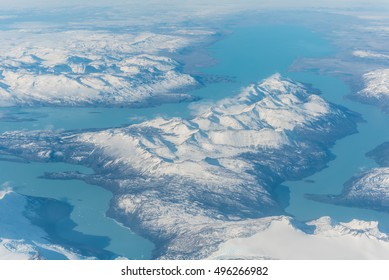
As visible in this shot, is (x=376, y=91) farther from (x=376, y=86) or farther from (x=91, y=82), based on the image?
(x=91, y=82)

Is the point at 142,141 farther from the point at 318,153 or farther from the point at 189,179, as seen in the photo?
the point at 318,153

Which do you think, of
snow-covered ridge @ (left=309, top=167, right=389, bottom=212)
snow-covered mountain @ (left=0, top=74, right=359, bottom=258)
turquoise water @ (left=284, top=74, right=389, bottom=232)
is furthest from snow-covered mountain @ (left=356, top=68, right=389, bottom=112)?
snow-covered ridge @ (left=309, top=167, right=389, bottom=212)

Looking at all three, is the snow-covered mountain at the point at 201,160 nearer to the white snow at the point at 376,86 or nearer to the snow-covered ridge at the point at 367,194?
the snow-covered ridge at the point at 367,194

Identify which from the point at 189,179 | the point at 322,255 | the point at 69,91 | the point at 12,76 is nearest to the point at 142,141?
the point at 189,179

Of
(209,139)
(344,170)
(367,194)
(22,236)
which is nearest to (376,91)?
(344,170)

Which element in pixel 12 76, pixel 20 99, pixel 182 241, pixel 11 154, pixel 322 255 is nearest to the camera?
pixel 322 255

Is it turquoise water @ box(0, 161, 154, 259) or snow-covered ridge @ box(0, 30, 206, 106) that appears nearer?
turquoise water @ box(0, 161, 154, 259)

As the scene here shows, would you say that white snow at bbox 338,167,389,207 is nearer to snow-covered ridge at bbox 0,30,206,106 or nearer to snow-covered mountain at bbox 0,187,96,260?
snow-covered mountain at bbox 0,187,96,260
